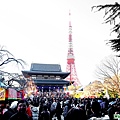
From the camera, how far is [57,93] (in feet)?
200

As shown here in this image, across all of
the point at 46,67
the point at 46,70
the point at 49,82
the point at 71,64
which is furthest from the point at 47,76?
the point at 71,64

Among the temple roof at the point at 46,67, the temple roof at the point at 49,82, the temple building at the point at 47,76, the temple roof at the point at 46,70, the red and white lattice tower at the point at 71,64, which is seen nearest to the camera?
the temple roof at the point at 49,82

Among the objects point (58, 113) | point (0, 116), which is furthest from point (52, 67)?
point (0, 116)

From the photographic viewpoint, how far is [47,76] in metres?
69.1

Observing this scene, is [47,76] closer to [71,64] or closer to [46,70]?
[46,70]

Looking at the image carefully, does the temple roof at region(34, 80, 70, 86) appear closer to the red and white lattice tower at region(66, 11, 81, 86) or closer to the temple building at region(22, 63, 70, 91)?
the temple building at region(22, 63, 70, 91)

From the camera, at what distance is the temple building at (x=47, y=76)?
65625mm

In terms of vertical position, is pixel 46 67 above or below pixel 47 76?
above

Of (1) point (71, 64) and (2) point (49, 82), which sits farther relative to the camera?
(1) point (71, 64)

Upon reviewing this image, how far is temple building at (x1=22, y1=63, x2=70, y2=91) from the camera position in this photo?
6562 centimetres

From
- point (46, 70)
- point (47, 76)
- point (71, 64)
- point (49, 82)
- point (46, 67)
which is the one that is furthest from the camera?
point (71, 64)

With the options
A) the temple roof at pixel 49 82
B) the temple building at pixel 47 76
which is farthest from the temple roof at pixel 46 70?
the temple roof at pixel 49 82

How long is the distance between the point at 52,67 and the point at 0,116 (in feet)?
217

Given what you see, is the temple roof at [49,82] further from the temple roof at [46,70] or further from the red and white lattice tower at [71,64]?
the red and white lattice tower at [71,64]
